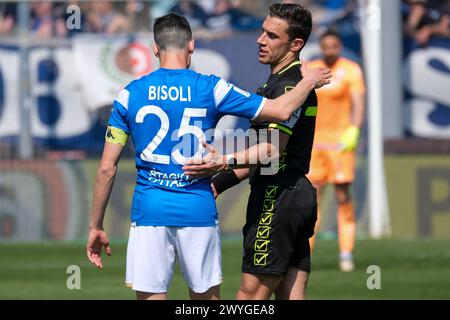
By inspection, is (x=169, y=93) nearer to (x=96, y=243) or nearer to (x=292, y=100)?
(x=292, y=100)

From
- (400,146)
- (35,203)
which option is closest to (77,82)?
(35,203)

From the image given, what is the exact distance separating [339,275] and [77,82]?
21.3 ft

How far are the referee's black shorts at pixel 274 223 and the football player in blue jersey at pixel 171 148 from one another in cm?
32

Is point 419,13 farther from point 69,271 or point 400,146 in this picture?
point 69,271

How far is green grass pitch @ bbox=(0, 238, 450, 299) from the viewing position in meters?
11.4

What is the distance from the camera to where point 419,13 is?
720 inches

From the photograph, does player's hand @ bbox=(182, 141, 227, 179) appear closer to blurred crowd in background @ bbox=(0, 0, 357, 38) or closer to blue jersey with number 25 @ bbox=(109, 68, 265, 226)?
blue jersey with number 25 @ bbox=(109, 68, 265, 226)

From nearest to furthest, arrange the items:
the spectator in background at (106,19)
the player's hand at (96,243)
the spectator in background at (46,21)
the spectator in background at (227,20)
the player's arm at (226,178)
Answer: the player's hand at (96,243)
the player's arm at (226,178)
the spectator in background at (46,21)
the spectator in background at (106,19)
the spectator in background at (227,20)

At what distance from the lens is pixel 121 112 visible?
7.20 m

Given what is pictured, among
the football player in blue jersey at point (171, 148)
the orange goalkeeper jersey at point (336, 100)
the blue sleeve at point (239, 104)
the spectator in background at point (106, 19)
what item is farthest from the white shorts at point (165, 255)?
the spectator in background at point (106, 19)

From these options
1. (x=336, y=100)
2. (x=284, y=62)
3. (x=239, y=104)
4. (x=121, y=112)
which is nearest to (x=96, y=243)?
(x=121, y=112)

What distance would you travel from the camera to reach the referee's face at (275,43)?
24.8 ft

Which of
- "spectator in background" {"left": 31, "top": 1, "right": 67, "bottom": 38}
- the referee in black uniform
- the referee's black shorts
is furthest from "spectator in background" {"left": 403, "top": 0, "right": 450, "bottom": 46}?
the referee's black shorts

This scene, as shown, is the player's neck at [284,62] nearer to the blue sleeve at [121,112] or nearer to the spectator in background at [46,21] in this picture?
the blue sleeve at [121,112]
